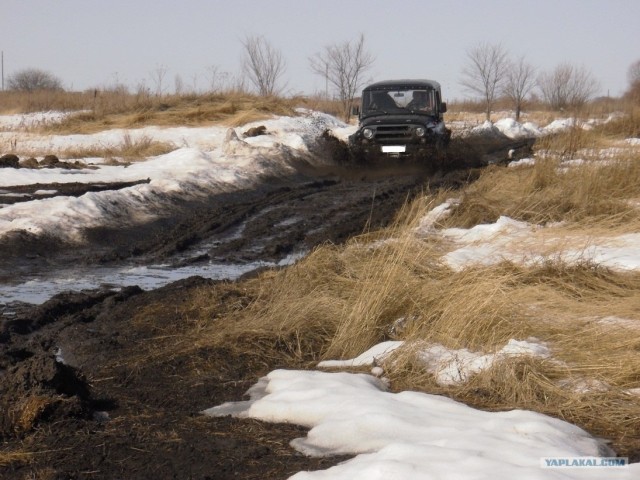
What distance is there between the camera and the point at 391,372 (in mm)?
5684

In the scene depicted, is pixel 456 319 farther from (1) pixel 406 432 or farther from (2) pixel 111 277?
(2) pixel 111 277

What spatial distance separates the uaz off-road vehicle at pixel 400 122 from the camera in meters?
20.6

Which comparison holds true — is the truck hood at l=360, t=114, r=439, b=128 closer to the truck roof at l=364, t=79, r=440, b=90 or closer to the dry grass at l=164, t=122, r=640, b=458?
the truck roof at l=364, t=79, r=440, b=90

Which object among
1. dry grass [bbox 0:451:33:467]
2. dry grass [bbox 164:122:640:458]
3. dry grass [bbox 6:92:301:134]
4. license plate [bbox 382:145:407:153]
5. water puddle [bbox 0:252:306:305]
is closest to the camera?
dry grass [bbox 0:451:33:467]

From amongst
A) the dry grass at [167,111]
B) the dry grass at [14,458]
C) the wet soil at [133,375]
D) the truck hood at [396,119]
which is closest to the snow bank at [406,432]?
the wet soil at [133,375]

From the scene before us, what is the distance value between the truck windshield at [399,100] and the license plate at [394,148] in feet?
3.82

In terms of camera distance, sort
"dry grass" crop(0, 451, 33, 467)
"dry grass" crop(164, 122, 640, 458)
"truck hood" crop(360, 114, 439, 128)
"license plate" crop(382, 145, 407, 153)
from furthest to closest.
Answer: "truck hood" crop(360, 114, 439, 128)
"license plate" crop(382, 145, 407, 153)
"dry grass" crop(164, 122, 640, 458)
"dry grass" crop(0, 451, 33, 467)

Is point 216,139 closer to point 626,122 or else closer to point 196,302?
point 626,122

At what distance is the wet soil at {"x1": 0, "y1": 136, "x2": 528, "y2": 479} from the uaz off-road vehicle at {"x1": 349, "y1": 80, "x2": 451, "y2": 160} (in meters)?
9.01

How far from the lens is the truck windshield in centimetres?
2140

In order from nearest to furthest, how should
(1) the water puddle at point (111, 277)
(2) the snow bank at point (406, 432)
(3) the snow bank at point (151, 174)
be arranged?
1. (2) the snow bank at point (406, 432)
2. (1) the water puddle at point (111, 277)
3. (3) the snow bank at point (151, 174)

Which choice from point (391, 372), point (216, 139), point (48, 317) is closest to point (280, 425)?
point (391, 372)

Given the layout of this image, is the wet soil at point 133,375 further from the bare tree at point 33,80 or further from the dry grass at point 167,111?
the bare tree at point 33,80

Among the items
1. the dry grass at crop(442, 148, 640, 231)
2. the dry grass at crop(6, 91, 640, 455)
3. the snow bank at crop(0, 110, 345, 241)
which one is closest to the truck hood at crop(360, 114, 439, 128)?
the snow bank at crop(0, 110, 345, 241)
